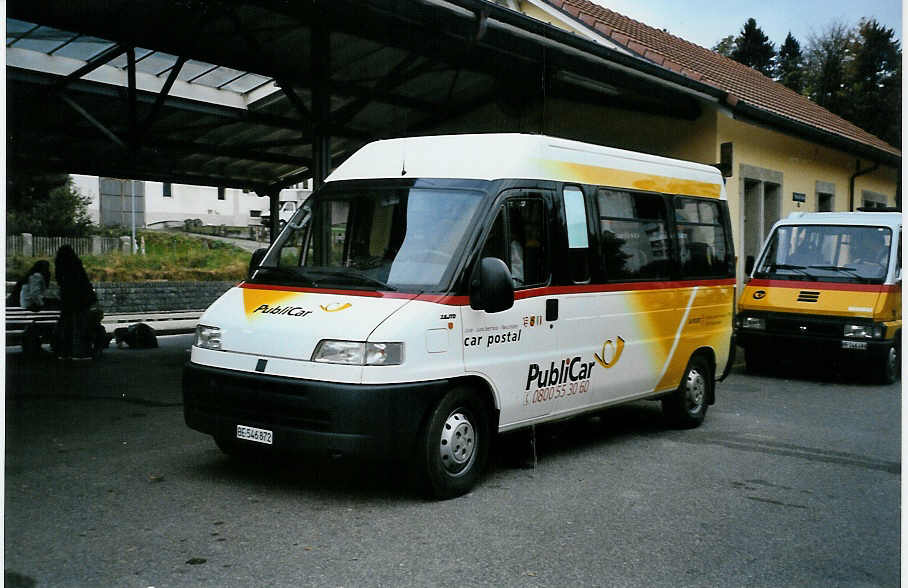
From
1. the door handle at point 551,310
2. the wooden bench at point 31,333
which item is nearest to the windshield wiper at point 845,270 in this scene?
the door handle at point 551,310

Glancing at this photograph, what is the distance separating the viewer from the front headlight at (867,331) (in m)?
12.3

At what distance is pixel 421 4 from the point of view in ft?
30.1

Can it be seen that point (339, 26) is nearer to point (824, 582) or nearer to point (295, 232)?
point (295, 232)

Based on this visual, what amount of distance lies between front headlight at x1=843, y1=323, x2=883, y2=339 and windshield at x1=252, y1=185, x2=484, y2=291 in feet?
25.8

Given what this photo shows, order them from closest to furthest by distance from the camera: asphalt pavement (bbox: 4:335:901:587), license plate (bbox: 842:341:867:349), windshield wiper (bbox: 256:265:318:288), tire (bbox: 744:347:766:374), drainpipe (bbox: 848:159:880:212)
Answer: asphalt pavement (bbox: 4:335:901:587)
windshield wiper (bbox: 256:265:318:288)
license plate (bbox: 842:341:867:349)
tire (bbox: 744:347:766:374)
drainpipe (bbox: 848:159:880:212)

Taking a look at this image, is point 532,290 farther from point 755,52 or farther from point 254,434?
point 755,52

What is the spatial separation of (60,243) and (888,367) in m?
27.5

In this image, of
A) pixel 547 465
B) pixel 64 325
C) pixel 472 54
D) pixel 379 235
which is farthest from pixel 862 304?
pixel 64 325

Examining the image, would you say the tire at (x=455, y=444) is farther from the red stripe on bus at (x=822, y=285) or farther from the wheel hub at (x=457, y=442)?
the red stripe on bus at (x=822, y=285)

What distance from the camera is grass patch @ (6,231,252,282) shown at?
30281mm

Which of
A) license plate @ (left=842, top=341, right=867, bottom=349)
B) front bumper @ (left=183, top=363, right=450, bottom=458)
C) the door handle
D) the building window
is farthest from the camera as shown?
the building window

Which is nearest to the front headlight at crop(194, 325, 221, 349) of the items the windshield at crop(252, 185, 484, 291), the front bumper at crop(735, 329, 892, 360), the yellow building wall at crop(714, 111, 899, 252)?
the windshield at crop(252, 185, 484, 291)

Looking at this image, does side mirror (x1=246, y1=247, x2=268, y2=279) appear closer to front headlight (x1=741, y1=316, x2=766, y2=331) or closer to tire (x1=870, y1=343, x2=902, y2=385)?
front headlight (x1=741, y1=316, x2=766, y2=331)

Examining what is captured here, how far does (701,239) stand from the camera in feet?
A: 30.3
